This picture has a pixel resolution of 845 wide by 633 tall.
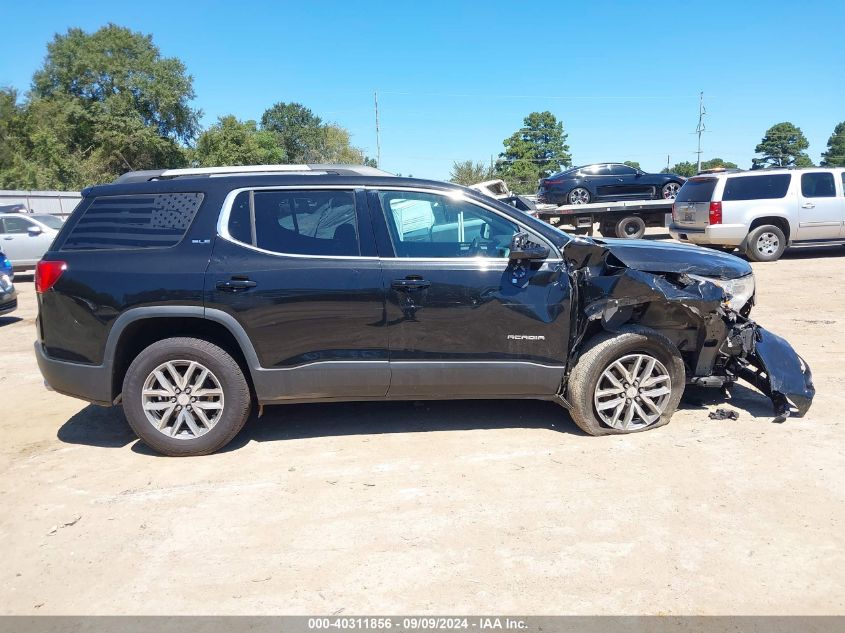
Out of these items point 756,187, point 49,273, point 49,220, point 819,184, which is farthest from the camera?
point 49,220

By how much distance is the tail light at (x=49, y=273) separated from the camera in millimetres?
4320

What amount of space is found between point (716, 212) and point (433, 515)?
11962mm

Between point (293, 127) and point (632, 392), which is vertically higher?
point (293, 127)

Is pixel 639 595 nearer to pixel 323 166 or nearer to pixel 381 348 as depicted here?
pixel 381 348

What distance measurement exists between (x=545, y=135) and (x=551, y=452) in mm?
81831

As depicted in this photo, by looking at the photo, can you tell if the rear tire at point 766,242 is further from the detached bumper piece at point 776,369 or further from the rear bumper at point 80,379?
the rear bumper at point 80,379

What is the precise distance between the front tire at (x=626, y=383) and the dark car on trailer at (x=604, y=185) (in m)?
14.0

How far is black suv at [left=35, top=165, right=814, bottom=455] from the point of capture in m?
4.27

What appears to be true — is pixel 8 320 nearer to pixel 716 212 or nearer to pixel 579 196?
pixel 716 212

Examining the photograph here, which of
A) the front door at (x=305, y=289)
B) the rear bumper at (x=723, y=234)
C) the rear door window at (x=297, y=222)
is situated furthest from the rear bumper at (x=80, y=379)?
the rear bumper at (x=723, y=234)

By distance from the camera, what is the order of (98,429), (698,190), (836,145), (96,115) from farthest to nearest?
(836,145) → (96,115) → (698,190) → (98,429)

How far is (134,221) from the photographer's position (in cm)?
442

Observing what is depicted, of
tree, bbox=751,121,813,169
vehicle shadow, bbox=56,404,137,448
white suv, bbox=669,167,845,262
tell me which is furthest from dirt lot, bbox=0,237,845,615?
tree, bbox=751,121,813,169

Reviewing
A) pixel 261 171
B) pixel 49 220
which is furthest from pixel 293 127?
pixel 261 171
